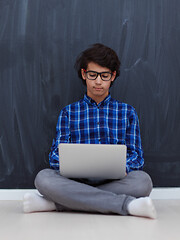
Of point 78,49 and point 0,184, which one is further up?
point 78,49

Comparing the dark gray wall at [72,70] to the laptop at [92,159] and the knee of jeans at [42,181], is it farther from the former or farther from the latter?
the laptop at [92,159]

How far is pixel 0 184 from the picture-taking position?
2123mm

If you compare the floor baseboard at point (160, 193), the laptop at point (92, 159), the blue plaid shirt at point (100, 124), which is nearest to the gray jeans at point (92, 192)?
the laptop at point (92, 159)

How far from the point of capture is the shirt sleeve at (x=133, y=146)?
6.12ft

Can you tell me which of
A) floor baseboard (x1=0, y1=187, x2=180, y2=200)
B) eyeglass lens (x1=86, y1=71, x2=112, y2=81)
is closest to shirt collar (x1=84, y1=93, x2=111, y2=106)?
eyeglass lens (x1=86, y1=71, x2=112, y2=81)

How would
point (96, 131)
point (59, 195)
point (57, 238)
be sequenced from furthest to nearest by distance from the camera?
1. point (96, 131)
2. point (59, 195)
3. point (57, 238)

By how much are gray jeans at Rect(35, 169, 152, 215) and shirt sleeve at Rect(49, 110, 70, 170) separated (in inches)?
5.6

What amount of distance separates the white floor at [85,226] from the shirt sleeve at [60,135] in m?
0.33

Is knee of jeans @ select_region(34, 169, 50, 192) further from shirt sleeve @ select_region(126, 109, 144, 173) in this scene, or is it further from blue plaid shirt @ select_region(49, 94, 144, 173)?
shirt sleeve @ select_region(126, 109, 144, 173)

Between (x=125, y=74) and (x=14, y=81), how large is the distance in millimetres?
695

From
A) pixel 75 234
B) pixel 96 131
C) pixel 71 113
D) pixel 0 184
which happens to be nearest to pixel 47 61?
pixel 71 113

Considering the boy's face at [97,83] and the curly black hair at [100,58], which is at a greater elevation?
the curly black hair at [100,58]

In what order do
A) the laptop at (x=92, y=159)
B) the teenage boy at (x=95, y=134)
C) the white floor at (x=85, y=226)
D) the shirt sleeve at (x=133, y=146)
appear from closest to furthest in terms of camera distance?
the white floor at (x=85, y=226), the laptop at (x=92, y=159), the teenage boy at (x=95, y=134), the shirt sleeve at (x=133, y=146)

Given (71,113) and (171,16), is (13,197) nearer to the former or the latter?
(71,113)
